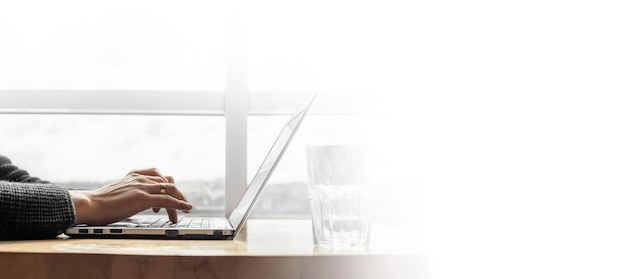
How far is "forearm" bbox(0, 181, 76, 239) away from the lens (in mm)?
832

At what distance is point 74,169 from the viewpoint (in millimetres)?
1747

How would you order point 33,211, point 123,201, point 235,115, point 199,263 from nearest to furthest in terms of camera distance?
point 199,263 < point 33,211 < point 123,201 < point 235,115

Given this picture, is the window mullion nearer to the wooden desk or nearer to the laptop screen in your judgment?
the laptop screen

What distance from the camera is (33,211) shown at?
2.79 ft

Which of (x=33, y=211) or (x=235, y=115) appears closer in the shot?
(x=33, y=211)

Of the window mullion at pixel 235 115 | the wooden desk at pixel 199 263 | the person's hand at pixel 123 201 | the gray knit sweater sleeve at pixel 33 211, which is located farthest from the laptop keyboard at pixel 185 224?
the window mullion at pixel 235 115

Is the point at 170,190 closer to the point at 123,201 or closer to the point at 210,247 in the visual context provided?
the point at 123,201

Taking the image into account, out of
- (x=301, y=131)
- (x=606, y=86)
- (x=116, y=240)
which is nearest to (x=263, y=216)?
(x=301, y=131)

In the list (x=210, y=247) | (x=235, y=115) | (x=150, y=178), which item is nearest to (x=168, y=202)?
(x=150, y=178)

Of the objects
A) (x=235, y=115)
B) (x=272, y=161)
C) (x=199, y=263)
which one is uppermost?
(x=235, y=115)

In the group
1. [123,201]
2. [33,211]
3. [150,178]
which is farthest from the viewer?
[150,178]

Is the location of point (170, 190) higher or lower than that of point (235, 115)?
lower

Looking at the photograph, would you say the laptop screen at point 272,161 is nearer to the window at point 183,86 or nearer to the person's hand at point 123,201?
the person's hand at point 123,201

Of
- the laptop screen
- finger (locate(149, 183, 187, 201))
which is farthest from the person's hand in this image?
the laptop screen
